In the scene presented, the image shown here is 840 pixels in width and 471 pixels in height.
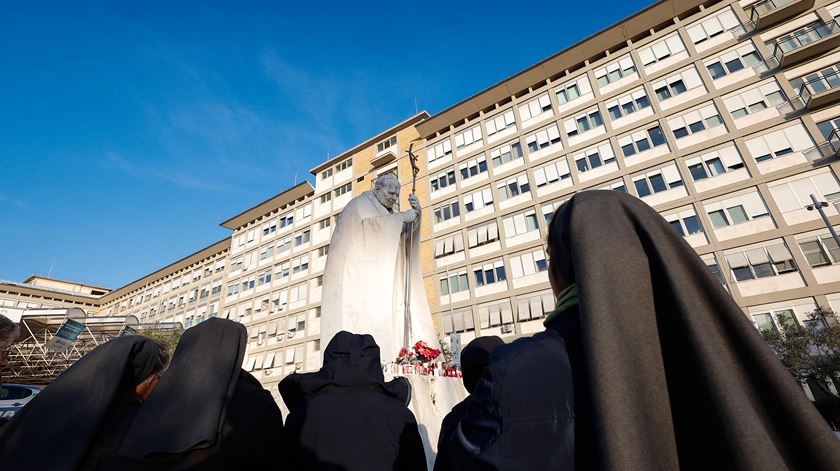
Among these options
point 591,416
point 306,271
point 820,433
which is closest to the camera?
point 820,433

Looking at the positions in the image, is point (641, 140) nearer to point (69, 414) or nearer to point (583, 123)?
point (583, 123)

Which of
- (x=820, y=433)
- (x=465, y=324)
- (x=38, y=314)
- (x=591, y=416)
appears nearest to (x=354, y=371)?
(x=591, y=416)

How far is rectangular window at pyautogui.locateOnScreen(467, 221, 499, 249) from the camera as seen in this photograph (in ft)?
92.3

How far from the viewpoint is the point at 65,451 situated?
200cm

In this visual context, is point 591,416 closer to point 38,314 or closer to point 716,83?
point 716,83

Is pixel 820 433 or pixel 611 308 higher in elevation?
pixel 611 308

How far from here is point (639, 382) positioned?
3.04ft

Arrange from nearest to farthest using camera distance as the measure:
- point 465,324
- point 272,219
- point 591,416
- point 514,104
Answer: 1. point 591,416
2. point 465,324
3. point 514,104
4. point 272,219

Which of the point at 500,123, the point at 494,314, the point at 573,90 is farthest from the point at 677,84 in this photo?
the point at 494,314

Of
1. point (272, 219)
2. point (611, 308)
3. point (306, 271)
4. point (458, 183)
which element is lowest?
point (611, 308)

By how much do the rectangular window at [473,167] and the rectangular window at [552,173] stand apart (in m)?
4.46

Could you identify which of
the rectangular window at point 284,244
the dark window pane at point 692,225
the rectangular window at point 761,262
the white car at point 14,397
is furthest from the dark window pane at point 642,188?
the rectangular window at point 284,244

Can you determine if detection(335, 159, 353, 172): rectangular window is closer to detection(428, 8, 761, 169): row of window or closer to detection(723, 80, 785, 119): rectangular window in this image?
detection(428, 8, 761, 169): row of window

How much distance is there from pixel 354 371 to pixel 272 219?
146ft
